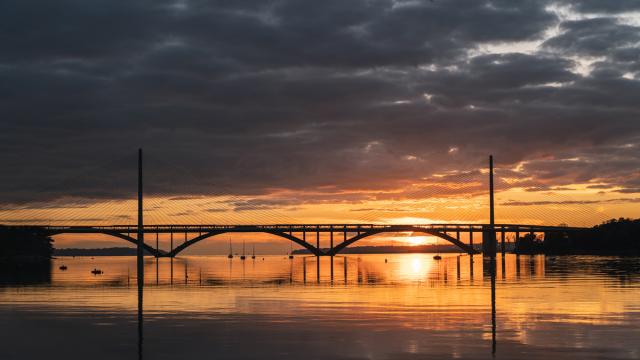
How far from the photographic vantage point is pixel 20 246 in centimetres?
17175

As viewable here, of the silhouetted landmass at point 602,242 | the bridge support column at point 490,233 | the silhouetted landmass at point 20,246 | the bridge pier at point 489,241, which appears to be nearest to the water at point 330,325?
the bridge support column at point 490,233

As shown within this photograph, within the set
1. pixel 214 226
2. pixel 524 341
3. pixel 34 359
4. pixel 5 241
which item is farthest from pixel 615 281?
pixel 5 241

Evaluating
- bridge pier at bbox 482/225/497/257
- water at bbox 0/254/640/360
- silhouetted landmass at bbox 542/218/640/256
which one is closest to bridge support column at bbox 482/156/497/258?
bridge pier at bbox 482/225/497/257

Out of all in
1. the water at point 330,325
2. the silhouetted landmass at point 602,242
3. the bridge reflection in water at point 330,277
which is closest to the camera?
the water at point 330,325

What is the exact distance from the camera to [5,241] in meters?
164

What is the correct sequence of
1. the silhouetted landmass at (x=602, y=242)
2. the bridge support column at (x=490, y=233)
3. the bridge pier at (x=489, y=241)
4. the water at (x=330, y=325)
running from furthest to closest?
1. the silhouetted landmass at (x=602, y=242)
2. the bridge pier at (x=489, y=241)
3. the bridge support column at (x=490, y=233)
4. the water at (x=330, y=325)

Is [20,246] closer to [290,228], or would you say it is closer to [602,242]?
[290,228]

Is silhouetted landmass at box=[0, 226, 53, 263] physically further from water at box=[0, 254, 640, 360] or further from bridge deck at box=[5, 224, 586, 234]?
water at box=[0, 254, 640, 360]

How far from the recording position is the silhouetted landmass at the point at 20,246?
531 ft

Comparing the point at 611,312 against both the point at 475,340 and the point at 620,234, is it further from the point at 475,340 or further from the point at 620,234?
the point at 620,234

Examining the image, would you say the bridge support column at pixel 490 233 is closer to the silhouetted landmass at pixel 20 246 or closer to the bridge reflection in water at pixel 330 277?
the bridge reflection in water at pixel 330 277

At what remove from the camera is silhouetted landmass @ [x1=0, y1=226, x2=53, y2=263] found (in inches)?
6368

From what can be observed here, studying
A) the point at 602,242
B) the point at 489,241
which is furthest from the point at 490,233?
the point at 602,242

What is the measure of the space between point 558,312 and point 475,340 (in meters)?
10.7
